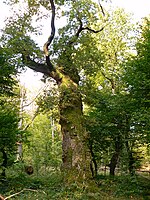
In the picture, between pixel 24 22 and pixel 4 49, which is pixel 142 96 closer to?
pixel 4 49

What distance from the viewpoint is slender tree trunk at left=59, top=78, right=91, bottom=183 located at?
1124 cm

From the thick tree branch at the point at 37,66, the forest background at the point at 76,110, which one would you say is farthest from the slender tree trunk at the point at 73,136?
the thick tree branch at the point at 37,66

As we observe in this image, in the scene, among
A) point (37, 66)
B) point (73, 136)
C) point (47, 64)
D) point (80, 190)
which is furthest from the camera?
point (37, 66)

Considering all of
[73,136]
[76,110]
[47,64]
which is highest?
[47,64]

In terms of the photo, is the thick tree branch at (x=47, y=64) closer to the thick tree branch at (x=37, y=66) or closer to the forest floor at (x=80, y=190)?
the thick tree branch at (x=37, y=66)

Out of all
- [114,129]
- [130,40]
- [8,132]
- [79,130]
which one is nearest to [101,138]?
[114,129]

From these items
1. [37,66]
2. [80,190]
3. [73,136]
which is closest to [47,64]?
[37,66]

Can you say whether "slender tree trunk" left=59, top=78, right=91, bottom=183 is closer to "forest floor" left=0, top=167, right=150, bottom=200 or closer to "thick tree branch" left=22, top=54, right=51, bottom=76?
"forest floor" left=0, top=167, right=150, bottom=200

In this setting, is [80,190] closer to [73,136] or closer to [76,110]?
[73,136]

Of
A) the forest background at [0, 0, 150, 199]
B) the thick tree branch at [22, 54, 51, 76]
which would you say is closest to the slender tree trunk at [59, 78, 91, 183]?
the forest background at [0, 0, 150, 199]

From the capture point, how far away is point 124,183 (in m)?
11.4

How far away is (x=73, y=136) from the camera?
38.8ft

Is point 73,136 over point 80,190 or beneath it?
over

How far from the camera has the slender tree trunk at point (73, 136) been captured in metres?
11.2
